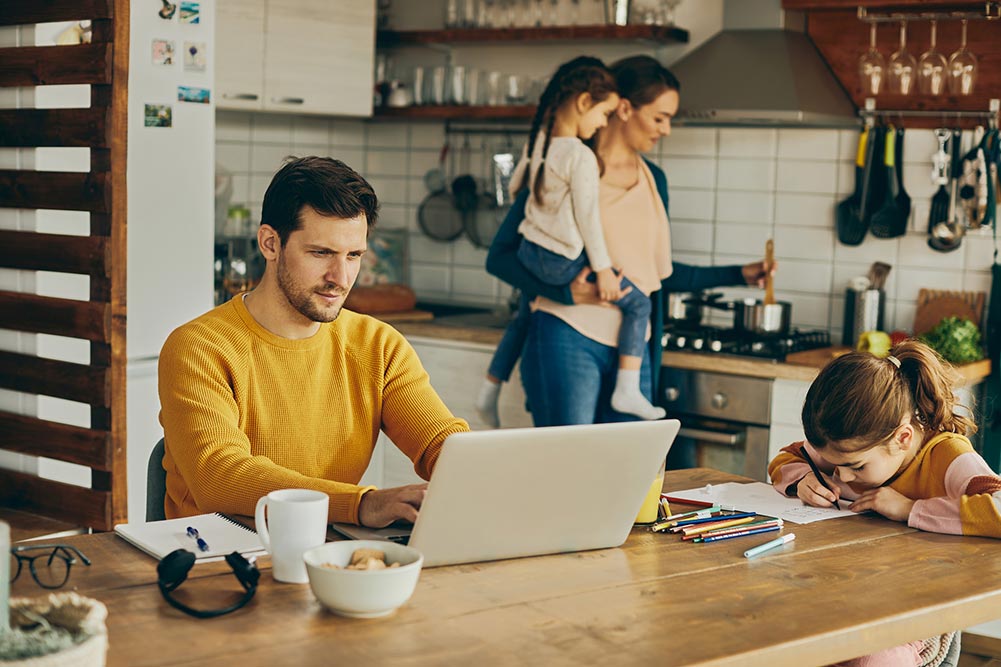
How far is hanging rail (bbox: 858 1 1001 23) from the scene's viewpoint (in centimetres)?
370

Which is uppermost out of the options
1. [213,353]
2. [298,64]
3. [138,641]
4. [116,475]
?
[298,64]

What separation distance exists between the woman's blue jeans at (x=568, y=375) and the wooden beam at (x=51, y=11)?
1405mm

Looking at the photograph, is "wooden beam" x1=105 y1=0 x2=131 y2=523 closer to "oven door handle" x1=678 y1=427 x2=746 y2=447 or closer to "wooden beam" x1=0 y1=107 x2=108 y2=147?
"wooden beam" x1=0 y1=107 x2=108 y2=147

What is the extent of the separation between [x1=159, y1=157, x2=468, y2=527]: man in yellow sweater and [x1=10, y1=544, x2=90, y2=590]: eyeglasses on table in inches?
11.1

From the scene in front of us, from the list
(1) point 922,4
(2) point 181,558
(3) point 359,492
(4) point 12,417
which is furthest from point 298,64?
(2) point 181,558

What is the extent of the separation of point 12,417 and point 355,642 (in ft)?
7.18

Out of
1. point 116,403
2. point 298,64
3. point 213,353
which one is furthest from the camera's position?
point 298,64

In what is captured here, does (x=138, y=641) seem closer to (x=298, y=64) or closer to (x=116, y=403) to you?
(x=116, y=403)

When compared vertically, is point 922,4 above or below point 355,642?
above

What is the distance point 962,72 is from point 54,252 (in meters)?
2.58

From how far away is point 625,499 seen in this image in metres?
1.77

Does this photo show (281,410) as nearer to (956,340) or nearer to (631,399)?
(631,399)

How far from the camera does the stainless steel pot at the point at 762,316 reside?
12.7 feet

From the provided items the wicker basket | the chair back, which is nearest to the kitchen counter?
the chair back
